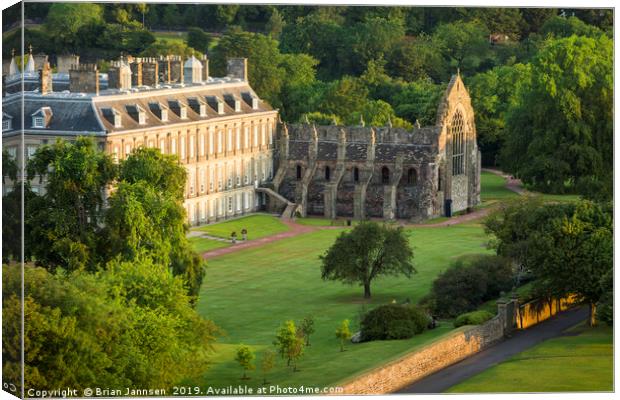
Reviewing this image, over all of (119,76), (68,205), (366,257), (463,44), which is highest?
(463,44)

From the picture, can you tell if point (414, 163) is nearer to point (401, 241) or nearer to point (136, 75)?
point (136, 75)

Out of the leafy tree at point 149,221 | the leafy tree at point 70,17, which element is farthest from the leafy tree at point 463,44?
the leafy tree at point 70,17

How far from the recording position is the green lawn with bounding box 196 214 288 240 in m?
118

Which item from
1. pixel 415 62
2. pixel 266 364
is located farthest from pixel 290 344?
pixel 415 62

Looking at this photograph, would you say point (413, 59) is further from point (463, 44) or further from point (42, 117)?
point (42, 117)

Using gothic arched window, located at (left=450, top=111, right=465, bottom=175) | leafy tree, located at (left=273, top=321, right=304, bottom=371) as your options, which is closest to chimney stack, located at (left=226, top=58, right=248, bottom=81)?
→ gothic arched window, located at (left=450, top=111, right=465, bottom=175)

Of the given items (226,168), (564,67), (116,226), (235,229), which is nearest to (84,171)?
(116,226)

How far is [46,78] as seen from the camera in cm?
12306

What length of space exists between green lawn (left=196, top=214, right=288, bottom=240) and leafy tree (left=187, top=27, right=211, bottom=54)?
927 centimetres

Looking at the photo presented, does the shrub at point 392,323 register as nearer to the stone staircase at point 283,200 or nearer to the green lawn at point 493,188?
the stone staircase at point 283,200

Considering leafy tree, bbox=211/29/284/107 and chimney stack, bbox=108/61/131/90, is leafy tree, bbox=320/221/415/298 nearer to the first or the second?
leafy tree, bbox=211/29/284/107

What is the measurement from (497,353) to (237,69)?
47.9 metres

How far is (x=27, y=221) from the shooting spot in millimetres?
98438

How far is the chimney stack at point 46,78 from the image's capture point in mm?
121562
